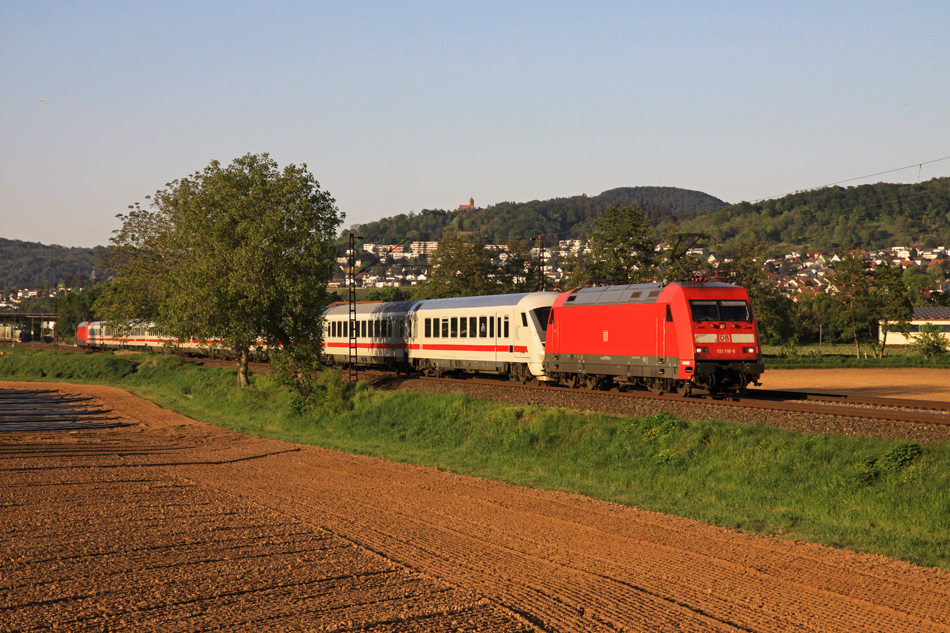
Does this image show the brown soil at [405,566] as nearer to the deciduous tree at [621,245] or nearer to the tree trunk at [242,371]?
the tree trunk at [242,371]

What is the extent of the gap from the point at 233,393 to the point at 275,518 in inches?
1108

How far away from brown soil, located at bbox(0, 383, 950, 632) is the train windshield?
27.4 feet

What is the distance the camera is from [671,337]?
75.5 ft

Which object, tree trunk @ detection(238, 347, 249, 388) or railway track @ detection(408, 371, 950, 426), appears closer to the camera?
railway track @ detection(408, 371, 950, 426)

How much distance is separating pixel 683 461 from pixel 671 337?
5671mm

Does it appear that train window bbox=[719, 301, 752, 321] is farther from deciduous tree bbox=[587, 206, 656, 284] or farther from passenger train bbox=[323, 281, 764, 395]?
deciduous tree bbox=[587, 206, 656, 284]

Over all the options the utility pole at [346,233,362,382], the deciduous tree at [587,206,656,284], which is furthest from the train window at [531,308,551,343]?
the deciduous tree at [587,206,656,284]

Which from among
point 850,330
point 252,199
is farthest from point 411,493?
point 850,330

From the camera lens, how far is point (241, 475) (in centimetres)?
1920

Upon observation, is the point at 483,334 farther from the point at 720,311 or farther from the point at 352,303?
the point at 352,303

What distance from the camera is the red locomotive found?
22.6 metres

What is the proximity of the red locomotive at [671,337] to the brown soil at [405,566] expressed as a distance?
25.6 feet

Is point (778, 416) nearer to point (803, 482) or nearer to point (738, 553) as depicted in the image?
point (803, 482)

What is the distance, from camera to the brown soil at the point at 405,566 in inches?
340
